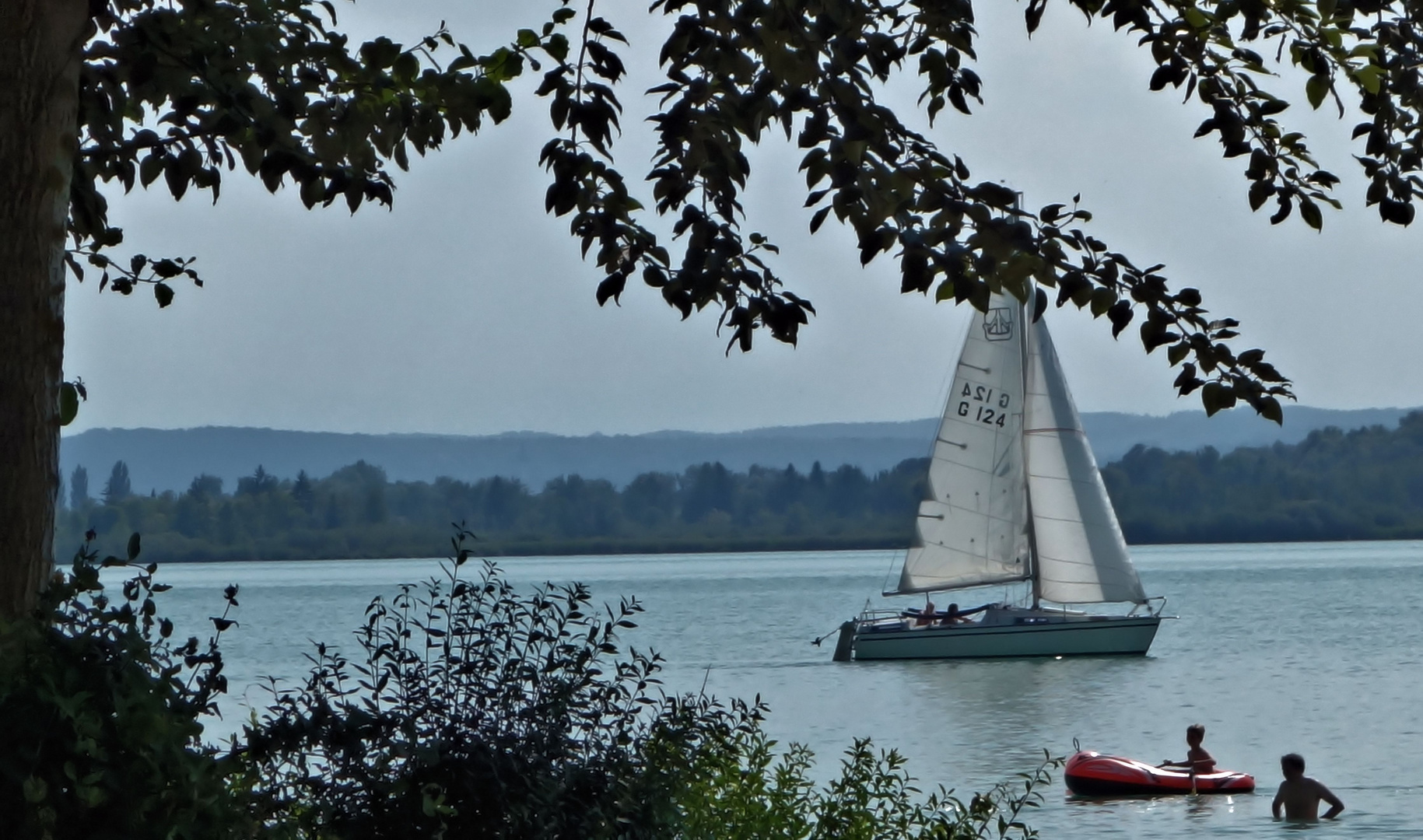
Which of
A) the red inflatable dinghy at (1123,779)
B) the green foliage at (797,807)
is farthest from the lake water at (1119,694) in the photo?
the green foliage at (797,807)

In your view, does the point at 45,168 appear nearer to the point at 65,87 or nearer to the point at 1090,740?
the point at 65,87

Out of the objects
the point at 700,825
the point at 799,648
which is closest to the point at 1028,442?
→ the point at 799,648

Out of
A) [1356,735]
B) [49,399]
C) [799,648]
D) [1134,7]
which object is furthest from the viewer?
[799,648]

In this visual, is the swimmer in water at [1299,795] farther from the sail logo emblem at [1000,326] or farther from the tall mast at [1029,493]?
the tall mast at [1029,493]

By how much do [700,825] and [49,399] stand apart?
359 cm

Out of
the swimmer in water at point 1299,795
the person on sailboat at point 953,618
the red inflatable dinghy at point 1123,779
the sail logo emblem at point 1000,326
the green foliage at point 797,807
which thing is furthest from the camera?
the person on sailboat at point 953,618

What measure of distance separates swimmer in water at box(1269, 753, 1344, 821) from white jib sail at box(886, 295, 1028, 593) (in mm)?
21409

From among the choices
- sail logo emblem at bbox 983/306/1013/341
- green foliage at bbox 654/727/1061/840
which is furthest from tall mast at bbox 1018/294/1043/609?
green foliage at bbox 654/727/1061/840

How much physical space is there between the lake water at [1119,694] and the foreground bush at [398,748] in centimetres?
736

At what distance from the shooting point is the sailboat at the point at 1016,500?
44906mm

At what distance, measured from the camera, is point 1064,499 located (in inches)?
1823

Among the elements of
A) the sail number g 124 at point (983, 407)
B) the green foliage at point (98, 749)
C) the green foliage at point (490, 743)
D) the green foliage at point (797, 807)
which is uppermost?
the sail number g 124 at point (983, 407)

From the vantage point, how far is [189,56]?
6.50m

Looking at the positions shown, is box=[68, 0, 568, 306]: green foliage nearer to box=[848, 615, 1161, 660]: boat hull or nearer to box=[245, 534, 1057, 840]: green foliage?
box=[245, 534, 1057, 840]: green foliage
